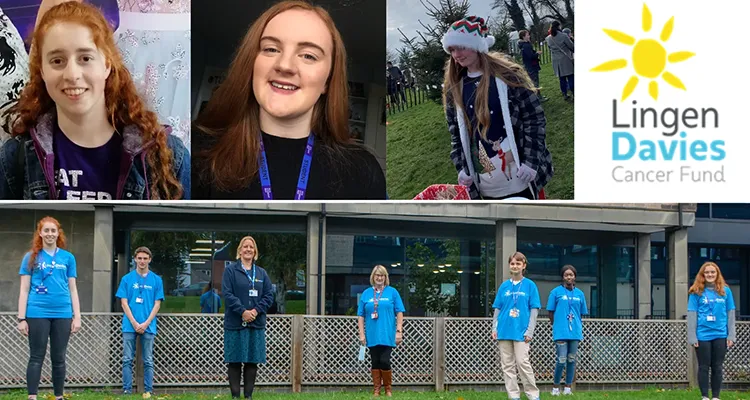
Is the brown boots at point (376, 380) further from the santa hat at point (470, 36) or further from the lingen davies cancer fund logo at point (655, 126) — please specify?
the santa hat at point (470, 36)

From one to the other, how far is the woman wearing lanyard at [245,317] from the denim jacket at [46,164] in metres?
0.58

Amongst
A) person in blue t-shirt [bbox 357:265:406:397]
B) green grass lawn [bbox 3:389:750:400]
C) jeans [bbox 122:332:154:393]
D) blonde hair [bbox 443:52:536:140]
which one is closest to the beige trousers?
green grass lawn [bbox 3:389:750:400]

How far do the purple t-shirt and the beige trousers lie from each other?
7.76 feet

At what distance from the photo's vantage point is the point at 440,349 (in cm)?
826

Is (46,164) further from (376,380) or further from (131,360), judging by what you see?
(376,380)

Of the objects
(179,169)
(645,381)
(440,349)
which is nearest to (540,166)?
(179,169)

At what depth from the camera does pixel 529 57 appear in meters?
6.10

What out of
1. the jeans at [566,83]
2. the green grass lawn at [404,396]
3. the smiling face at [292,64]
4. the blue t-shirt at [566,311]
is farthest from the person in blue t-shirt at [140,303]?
the jeans at [566,83]

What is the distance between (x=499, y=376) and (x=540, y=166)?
2789 millimetres

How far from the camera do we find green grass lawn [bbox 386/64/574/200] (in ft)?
19.6

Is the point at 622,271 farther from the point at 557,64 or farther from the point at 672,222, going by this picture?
the point at 557,64

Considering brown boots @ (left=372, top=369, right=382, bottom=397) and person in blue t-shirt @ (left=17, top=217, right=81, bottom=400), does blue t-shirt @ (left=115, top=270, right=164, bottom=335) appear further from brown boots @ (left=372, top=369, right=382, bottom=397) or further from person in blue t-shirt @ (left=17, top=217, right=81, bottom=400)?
person in blue t-shirt @ (left=17, top=217, right=81, bottom=400)

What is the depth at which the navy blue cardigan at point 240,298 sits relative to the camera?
5.74m

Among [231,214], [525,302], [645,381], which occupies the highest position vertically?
[231,214]
